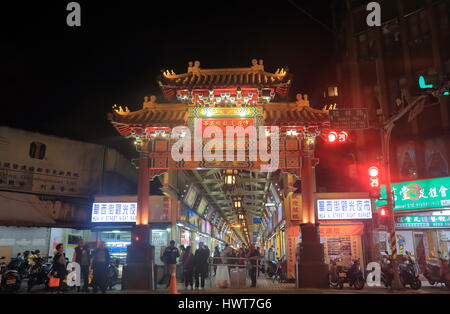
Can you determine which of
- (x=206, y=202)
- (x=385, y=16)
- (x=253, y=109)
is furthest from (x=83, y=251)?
(x=385, y=16)

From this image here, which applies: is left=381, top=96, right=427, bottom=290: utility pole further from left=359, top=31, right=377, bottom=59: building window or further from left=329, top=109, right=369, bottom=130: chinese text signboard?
left=359, top=31, right=377, bottom=59: building window

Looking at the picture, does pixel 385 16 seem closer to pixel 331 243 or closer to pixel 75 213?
pixel 331 243

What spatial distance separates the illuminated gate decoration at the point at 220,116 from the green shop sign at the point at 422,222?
1073 cm

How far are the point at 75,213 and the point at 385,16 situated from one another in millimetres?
27632

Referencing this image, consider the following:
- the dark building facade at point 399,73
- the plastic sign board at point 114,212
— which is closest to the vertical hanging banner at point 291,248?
the plastic sign board at point 114,212

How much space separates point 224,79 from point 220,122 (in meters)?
1.92

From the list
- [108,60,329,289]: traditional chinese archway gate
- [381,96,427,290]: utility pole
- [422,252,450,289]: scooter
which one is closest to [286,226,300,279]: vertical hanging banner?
[108,60,329,289]: traditional chinese archway gate

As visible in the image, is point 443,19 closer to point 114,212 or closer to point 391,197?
point 391,197

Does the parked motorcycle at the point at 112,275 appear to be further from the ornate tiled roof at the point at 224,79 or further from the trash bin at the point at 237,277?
the ornate tiled roof at the point at 224,79

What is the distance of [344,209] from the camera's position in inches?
749

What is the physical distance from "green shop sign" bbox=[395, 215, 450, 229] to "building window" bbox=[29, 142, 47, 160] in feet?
72.6

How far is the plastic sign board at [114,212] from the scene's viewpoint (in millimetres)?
19812

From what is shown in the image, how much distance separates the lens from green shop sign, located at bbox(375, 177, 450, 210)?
2055cm

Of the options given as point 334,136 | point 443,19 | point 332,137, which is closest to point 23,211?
point 332,137
